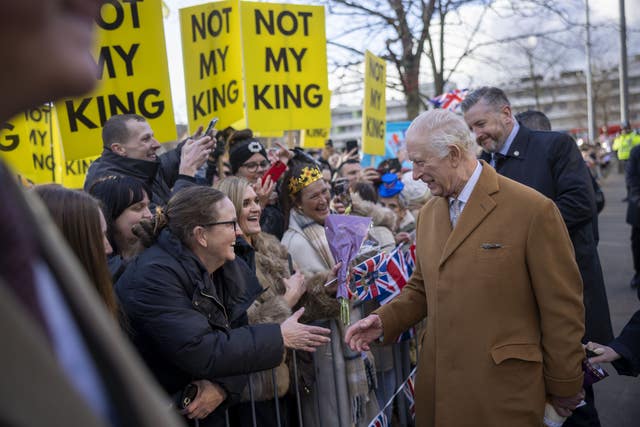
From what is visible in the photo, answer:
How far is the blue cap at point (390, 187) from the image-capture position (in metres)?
6.14

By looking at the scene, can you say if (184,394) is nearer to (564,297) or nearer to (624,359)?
(564,297)

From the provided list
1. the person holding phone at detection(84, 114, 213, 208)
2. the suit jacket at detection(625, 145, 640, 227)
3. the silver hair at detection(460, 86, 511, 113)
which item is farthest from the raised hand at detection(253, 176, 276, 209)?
the suit jacket at detection(625, 145, 640, 227)

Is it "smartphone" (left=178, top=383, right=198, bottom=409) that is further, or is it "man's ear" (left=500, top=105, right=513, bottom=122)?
"man's ear" (left=500, top=105, right=513, bottom=122)

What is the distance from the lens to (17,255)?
1.88ft

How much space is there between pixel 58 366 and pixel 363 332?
8.33 feet

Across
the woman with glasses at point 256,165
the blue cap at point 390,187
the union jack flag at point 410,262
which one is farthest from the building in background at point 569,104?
the union jack flag at point 410,262

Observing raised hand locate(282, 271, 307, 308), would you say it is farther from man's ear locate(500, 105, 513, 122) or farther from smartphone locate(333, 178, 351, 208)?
man's ear locate(500, 105, 513, 122)

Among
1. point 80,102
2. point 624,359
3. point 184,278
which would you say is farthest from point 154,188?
point 624,359

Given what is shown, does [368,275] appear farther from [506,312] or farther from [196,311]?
[196,311]

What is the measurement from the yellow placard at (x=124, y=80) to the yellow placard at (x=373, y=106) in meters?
3.30

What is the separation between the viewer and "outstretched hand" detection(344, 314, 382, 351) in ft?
9.62

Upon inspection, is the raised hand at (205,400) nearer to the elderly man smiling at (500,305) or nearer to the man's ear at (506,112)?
the elderly man smiling at (500,305)

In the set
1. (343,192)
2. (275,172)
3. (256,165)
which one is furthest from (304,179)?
(256,165)

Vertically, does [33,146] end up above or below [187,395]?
above
